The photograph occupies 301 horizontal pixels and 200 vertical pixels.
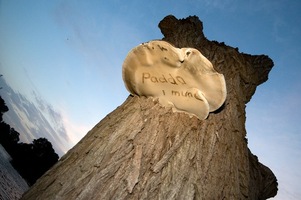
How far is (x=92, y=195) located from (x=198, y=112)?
4.00ft

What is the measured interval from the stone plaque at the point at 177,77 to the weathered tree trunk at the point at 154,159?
0.14 meters

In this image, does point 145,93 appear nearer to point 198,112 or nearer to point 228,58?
point 198,112

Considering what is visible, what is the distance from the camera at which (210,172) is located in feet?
6.24

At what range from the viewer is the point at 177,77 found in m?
2.11

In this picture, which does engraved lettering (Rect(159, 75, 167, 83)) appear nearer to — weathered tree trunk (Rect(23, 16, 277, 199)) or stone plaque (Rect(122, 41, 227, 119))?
stone plaque (Rect(122, 41, 227, 119))

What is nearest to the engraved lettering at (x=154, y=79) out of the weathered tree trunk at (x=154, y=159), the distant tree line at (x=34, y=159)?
the weathered tree trunk at (x=154, y=159)

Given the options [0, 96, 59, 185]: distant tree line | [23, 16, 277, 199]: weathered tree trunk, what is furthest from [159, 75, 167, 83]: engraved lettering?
[0, 96, 59, 185]: distant tree line

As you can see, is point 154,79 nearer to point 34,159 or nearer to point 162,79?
point 162,79

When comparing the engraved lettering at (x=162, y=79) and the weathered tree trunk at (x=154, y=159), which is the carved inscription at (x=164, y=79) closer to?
the engraved lettering at (x=162, y=79)

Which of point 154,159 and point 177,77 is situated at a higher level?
point 177,77

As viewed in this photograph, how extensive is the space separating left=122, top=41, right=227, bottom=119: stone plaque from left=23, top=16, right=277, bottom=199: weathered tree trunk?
14 cm

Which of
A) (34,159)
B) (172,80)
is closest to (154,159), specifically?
(172,80)

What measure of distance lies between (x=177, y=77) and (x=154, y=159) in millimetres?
807

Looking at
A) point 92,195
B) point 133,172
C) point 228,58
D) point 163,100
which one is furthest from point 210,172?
point 228,58
